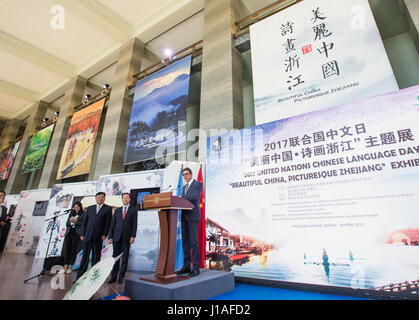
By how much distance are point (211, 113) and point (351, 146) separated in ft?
9.86

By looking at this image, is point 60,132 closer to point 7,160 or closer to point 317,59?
point 7,160

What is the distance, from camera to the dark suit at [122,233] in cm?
305

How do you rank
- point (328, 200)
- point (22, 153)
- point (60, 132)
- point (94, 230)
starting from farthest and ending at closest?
point (22, 153)
point (60, 132)
point (94, 230)
point (328, 200)

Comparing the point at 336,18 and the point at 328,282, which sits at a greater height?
the point at 336,18

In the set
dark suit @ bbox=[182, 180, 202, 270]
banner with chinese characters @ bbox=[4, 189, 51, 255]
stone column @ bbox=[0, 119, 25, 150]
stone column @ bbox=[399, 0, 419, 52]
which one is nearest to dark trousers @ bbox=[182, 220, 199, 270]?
dark suit @ bbox=[182, 180, 202, 270]

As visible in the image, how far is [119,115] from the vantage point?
710cm

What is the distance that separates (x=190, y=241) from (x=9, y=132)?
54.3ft

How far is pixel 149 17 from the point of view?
24.6ft

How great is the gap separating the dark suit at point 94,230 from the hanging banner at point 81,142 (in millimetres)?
4464

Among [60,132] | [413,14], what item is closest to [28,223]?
[60,132]

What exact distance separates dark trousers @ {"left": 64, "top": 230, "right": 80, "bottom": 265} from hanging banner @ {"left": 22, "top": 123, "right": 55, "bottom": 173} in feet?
25.5

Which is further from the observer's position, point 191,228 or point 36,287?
point 36,287

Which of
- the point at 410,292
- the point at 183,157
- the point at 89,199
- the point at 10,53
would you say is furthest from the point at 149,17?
the point at 410,292
